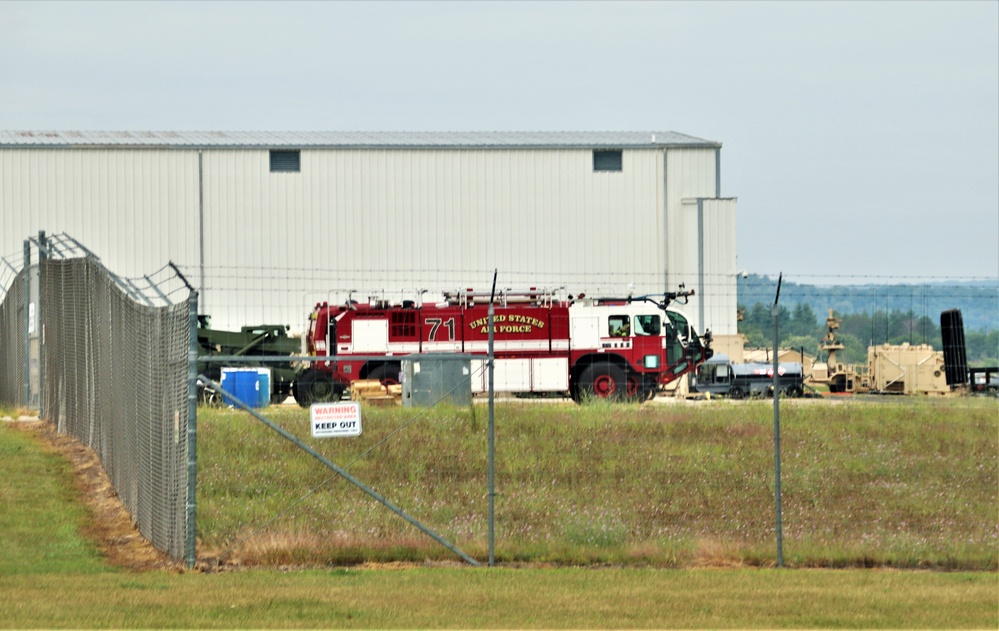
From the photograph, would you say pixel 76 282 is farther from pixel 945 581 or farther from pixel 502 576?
pixel 945 581

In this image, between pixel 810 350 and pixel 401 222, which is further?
pixel 810 350

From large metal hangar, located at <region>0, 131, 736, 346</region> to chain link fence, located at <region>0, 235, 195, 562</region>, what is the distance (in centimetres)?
1979

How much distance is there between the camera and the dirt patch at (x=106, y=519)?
11.2m

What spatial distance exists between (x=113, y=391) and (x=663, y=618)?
7.68m

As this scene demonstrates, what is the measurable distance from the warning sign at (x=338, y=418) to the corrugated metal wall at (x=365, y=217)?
30701mm

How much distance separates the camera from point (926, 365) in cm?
3994

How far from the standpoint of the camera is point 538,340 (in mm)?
30109

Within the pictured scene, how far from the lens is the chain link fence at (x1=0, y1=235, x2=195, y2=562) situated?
11.1 metres

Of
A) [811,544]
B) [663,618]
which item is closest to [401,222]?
[811,544]

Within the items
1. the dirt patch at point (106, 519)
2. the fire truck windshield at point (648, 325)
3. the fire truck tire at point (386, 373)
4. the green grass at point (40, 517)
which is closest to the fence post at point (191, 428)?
the dirt patch at point (106, 519)

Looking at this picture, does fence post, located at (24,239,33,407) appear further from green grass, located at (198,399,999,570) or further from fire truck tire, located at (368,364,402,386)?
fire truck tire, located at (368,364,402,386)

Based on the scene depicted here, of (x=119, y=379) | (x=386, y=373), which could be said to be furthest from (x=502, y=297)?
(x=119, y=379)

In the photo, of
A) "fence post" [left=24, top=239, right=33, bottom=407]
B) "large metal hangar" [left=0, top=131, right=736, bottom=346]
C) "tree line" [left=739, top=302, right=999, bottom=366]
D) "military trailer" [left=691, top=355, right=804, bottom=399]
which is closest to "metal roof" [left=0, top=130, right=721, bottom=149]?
"large metal hangar" [left=0, top=131, right=736, bottom=346]

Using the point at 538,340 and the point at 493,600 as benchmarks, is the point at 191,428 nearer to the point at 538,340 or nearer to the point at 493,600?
the point at 493,600
